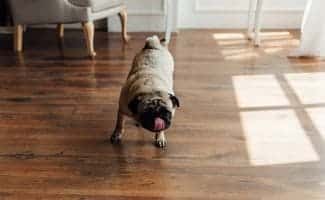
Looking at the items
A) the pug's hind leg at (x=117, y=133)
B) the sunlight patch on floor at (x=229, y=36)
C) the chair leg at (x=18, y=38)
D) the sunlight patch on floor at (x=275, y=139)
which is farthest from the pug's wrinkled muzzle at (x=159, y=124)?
the sunlight patch on floor at (x=229, y=36)

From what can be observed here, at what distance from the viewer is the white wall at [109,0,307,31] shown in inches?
142

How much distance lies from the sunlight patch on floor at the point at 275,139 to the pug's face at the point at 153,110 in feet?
1.51

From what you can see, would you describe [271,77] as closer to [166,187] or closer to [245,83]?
[245,83]

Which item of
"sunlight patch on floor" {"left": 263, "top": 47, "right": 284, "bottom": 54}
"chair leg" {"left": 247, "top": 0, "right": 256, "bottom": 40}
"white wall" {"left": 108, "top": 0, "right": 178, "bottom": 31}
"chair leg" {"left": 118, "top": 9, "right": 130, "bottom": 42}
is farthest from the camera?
"white wall" {"left": 108, "top": 0, "right": 178, "bottom": 31}

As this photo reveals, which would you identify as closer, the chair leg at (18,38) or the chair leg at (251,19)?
the chair leg at (18,38)

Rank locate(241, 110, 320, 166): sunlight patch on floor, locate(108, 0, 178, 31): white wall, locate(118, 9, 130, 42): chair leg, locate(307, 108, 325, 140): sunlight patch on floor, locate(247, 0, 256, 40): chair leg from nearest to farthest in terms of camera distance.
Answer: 1. locate(241, 110, 320, 166): sunlight patch on floor
2. locate(307, 108, 325, 140): sunlight patch on floor
3. locate(118, 9, 130, 42): chair leg
4. locate(247, 0, 256, 40): chair leg
5. locate(108, 0, 178, 31): white wall

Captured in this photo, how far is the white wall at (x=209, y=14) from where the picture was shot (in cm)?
360

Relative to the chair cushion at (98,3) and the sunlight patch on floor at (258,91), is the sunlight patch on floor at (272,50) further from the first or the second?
the chair cushion at (98,3)

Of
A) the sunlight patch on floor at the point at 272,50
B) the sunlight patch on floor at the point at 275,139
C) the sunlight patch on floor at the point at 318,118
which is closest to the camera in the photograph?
the sunlight patch on floor at the point at 275,139

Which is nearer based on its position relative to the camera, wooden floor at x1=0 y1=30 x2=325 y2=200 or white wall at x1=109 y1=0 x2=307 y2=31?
wooden floor at x1=0 y1=30 x2=325 y2=200

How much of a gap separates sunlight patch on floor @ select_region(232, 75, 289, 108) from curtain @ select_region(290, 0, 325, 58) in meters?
0.47

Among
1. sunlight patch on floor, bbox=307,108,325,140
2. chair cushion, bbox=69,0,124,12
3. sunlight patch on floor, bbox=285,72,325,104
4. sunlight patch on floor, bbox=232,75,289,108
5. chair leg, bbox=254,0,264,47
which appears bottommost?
sunlight patch on floor, bbox=232,75,289,108

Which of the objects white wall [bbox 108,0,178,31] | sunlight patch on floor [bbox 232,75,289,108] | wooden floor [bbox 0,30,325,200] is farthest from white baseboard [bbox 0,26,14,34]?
sunlight patch on floor [bbox 232,75,289,108]

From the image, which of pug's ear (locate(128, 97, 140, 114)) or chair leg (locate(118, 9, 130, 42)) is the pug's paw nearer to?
pug's ear (locate(128, 97, 140, 114))
